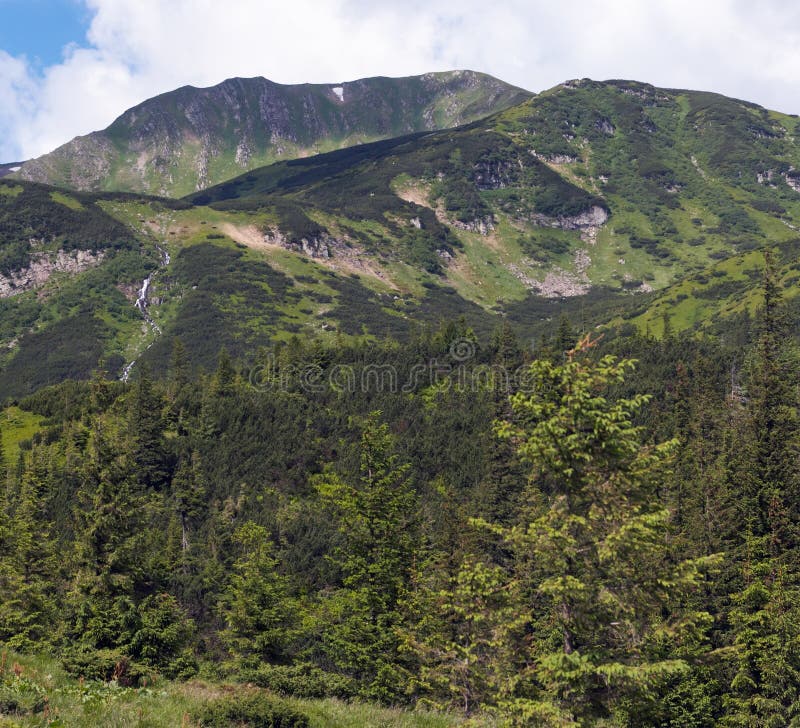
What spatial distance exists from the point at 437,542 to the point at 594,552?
27807 millimetres

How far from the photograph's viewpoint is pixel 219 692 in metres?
17.9

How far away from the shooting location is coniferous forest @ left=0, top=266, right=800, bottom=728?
16.8 meters

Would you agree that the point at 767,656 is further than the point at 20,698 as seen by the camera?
Yes

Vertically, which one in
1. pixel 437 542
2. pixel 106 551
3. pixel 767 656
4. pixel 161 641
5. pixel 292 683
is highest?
pixel 106 551

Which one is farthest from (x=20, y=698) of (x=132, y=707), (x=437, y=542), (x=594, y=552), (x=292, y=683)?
(x=437, y=542)

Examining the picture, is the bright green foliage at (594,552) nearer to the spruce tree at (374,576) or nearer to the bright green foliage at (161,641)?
the bright green foliage at (161,641)

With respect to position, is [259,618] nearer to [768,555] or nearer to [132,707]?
[132,707]

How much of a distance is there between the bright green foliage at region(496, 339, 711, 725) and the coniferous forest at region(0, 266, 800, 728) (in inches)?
3.0

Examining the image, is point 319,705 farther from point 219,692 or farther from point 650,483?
point 650,483

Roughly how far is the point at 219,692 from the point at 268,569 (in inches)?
1025

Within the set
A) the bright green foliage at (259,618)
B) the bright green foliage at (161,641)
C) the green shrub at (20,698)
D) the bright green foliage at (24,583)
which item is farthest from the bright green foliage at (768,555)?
the bright green foliage at (24,583)

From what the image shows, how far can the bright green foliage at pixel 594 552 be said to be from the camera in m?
16.1

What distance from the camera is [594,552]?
55.7 ft

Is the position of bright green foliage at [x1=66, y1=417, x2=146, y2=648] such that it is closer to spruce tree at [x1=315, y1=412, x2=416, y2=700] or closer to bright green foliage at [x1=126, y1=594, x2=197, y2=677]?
bright green foliage at [x1=126, y1=594, x2=197, y2=677]
